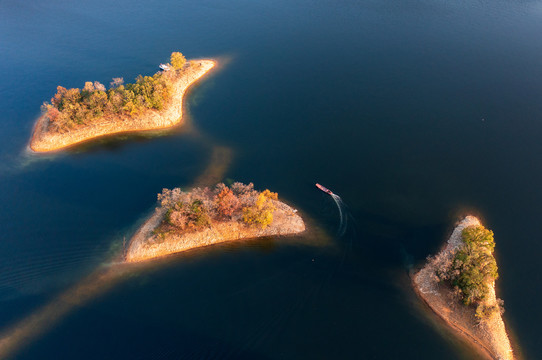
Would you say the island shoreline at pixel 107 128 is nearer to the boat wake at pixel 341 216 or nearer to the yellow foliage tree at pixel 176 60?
the yellow foliage tree at pixel 176 60

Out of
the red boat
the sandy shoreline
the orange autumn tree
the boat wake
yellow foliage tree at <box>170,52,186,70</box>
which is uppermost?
yellow foliage tree at <box>170,52,186,70</box>

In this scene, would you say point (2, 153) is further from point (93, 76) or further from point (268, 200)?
point (268, 200)

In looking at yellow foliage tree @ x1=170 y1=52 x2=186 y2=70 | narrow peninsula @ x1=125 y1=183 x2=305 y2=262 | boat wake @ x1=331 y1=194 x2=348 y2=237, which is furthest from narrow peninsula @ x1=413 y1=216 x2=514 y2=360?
yellow foliage tree @ x1=170 y1=52 x2=186 y2=70

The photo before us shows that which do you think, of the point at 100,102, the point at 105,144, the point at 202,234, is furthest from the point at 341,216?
the point at 100,102

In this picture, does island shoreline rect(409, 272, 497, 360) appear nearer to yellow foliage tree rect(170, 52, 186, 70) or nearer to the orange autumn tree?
the orange autumn tree

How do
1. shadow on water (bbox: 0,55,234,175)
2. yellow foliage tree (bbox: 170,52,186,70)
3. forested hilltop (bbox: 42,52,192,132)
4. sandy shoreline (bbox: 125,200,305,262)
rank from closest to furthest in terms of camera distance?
sandy shoreline (bbox: 125,200,305,262) → shadow on water (bbox: 0,55,234,175) → forested hilltop (bbox: 42,52,192,132) → yellow foliage tree (bbox: 170,52,186,70)

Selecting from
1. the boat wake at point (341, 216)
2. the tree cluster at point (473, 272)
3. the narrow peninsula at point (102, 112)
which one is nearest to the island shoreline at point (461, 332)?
the tree cluster at point (473, 272)

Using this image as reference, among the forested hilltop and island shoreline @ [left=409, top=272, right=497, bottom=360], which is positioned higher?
the forested hilltop
